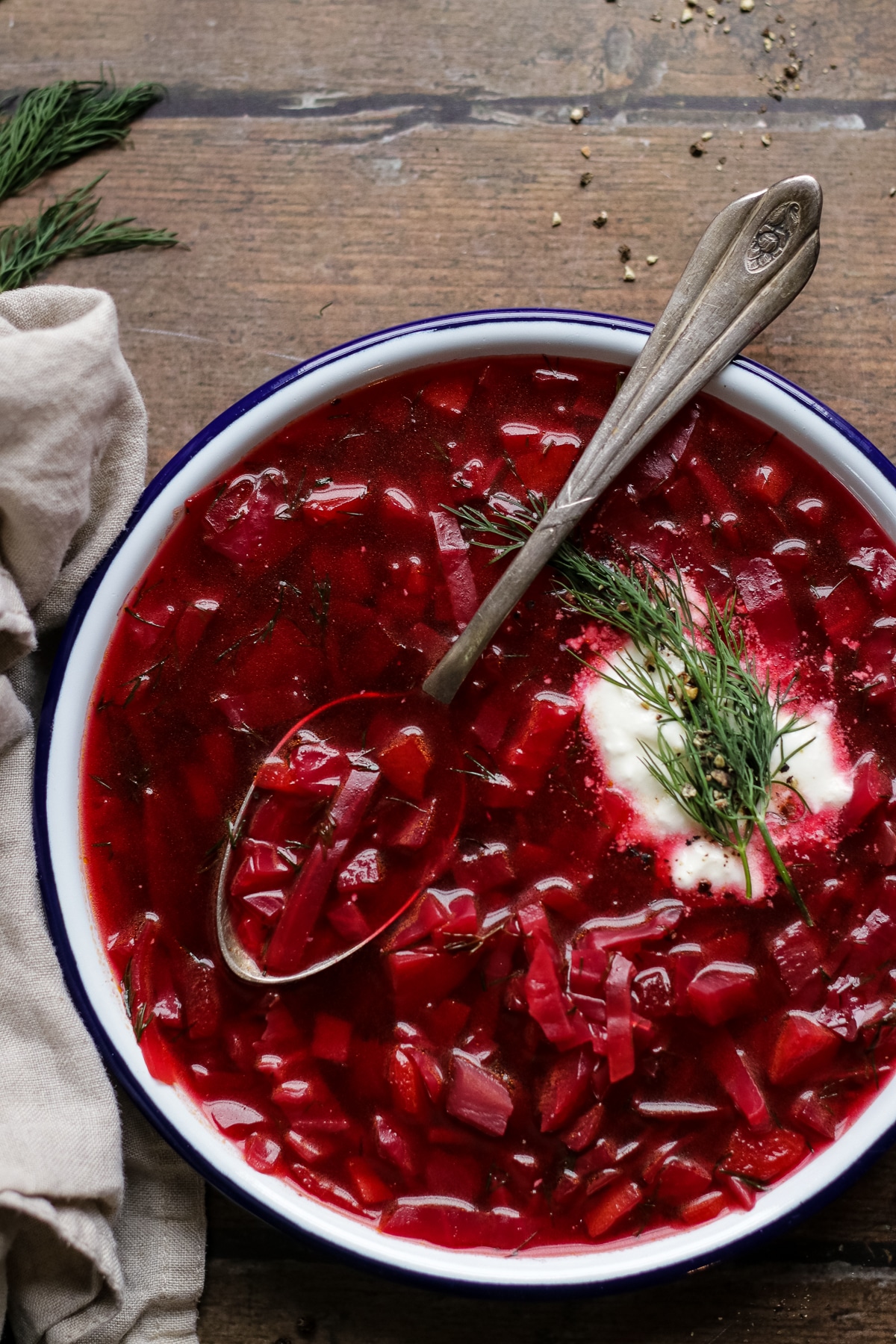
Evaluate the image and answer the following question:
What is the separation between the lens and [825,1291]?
2449mm

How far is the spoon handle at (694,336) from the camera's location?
2.26m

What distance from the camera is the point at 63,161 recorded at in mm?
2623

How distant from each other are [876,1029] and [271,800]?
4.89ft

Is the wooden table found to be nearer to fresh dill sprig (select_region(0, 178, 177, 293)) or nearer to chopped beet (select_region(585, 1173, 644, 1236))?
fresh dill sprig (select_region(0, 178, 177, 293))

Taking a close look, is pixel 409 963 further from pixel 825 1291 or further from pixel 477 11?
pixel 477 11

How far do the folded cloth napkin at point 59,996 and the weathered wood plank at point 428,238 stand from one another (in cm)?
32

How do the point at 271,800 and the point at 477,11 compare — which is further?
the point at 477,11

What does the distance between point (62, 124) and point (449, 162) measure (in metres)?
A: 1.00

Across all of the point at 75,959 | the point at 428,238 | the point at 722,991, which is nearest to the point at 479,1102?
the point at 722,991

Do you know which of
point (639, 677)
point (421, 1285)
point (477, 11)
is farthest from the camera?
point (477, 11)

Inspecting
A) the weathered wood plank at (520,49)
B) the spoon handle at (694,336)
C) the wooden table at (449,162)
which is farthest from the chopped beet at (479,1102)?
the weathered wood plank at (520,49)

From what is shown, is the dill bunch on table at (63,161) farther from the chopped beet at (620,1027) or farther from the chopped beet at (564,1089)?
the chopped beet at (564,1089)

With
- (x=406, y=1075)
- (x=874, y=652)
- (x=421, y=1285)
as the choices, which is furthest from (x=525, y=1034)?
(x=874, y=652)

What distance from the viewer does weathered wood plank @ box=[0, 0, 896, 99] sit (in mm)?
2633
